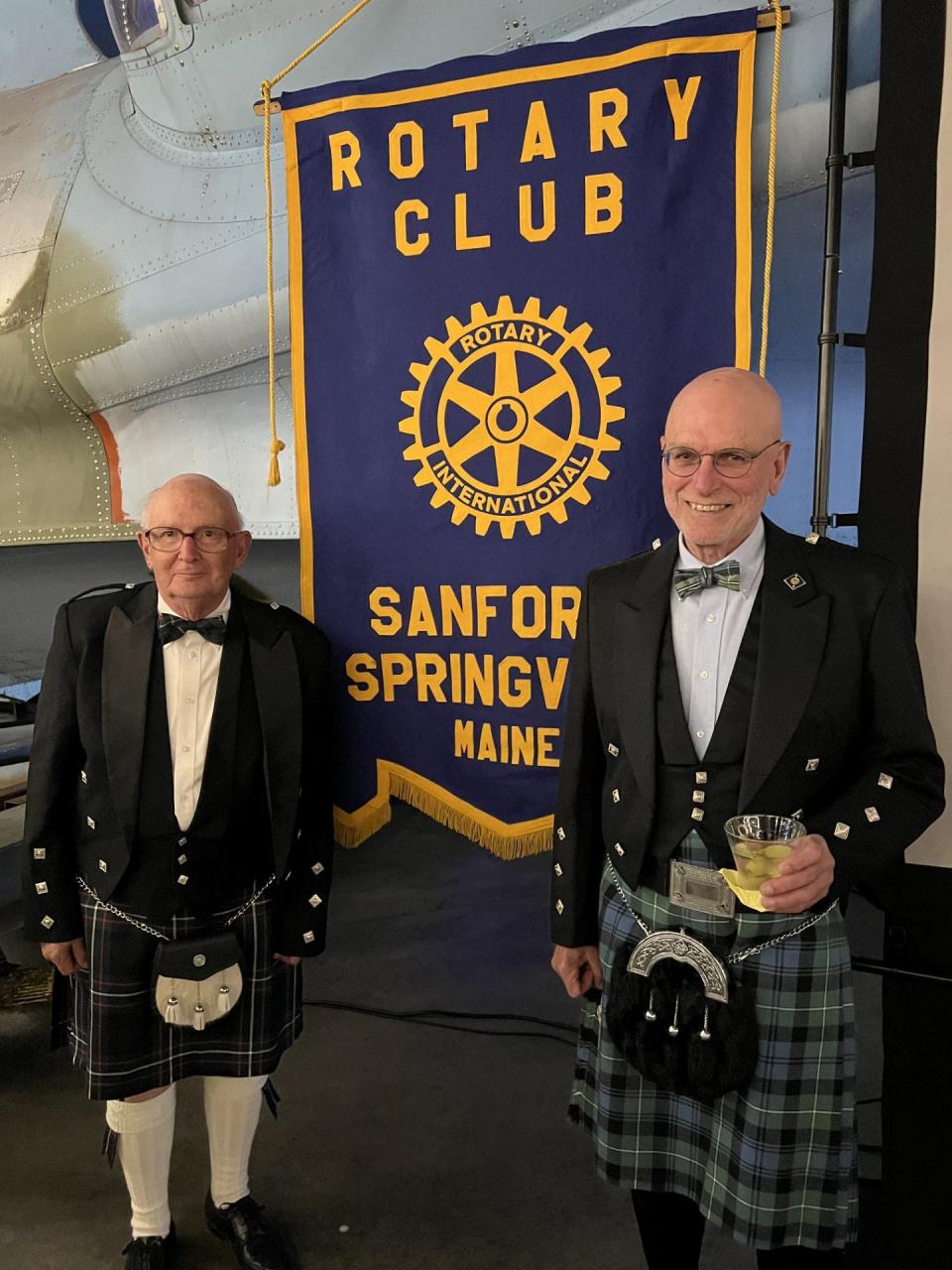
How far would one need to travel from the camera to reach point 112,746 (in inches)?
65.2

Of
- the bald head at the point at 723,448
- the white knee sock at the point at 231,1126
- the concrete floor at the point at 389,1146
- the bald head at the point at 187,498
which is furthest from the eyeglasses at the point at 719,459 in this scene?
the concrete floor at the point at 389,1146

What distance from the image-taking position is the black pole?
1.57 meters

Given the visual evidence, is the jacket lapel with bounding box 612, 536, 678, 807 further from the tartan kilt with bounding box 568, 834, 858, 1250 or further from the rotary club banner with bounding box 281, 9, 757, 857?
the rotary club banner with bounding box 281, 9, 757, 857

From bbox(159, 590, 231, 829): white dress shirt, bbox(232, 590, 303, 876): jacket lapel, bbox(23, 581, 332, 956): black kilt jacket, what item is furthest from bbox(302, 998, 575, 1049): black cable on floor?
bbox(159, 590, 231, 829): white dress shirt

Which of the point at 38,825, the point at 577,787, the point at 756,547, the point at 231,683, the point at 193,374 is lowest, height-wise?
the point at 38,825

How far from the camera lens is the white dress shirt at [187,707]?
1682 mm

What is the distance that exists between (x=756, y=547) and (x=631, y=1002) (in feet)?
2.18

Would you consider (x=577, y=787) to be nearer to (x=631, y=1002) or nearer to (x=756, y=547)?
(x=631, y=1002)

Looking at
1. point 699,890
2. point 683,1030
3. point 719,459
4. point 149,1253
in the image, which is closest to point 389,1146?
point 149,1253

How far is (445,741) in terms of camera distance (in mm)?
2023

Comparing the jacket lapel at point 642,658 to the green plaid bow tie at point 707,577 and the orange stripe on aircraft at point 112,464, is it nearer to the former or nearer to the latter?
the green plaid bow tie at point 707,577

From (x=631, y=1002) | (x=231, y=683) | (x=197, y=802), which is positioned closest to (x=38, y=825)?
(x=197, y=802)

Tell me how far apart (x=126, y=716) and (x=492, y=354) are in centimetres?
97

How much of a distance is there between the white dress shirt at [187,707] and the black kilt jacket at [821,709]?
0.72m
